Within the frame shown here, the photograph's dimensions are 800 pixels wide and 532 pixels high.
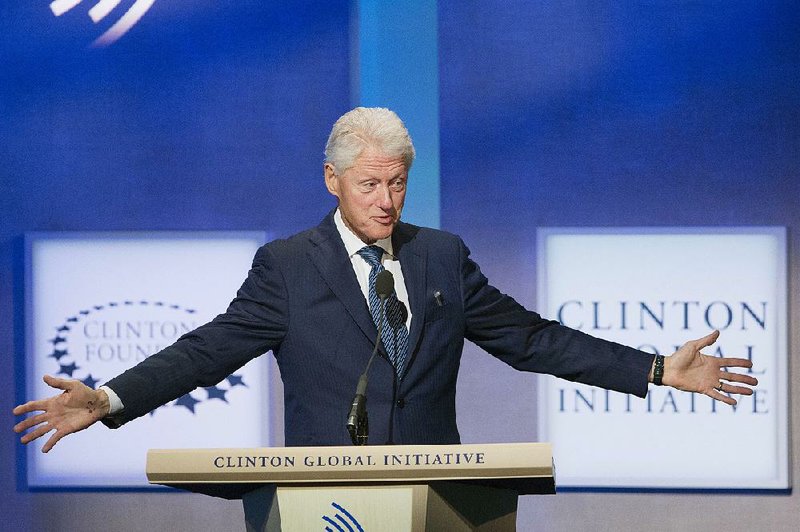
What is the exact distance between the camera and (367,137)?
254cm

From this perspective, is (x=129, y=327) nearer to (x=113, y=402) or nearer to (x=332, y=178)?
(x=332, y=178)

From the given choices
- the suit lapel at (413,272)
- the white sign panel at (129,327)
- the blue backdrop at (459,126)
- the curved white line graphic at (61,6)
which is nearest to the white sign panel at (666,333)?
the blue backdrop at (459,126)

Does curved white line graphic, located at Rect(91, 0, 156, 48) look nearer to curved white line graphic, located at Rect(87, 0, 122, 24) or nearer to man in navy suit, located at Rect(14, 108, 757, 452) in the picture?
curved white line graphic, located at Rect(87, 0, 122, 24)

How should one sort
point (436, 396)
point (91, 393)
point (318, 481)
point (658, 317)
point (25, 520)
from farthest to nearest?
point (25, 520) → point (658, 317) → point (436, 396) → point (91, 393) → point (318, 481)

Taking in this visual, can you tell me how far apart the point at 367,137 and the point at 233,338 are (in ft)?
1.72

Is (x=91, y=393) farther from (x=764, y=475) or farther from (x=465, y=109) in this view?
(x=764, y=475)

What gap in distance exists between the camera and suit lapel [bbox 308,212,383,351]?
2.49 meters

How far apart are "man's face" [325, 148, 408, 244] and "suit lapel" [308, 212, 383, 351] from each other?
0.07m

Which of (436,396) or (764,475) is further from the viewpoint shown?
(764,475)

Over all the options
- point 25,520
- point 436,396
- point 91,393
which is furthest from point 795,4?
point 25,520

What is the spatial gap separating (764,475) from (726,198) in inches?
41.4

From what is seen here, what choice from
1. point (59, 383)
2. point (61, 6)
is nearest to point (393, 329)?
point (59, 383)

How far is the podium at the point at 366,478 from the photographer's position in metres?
1.85

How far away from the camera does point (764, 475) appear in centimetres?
440
